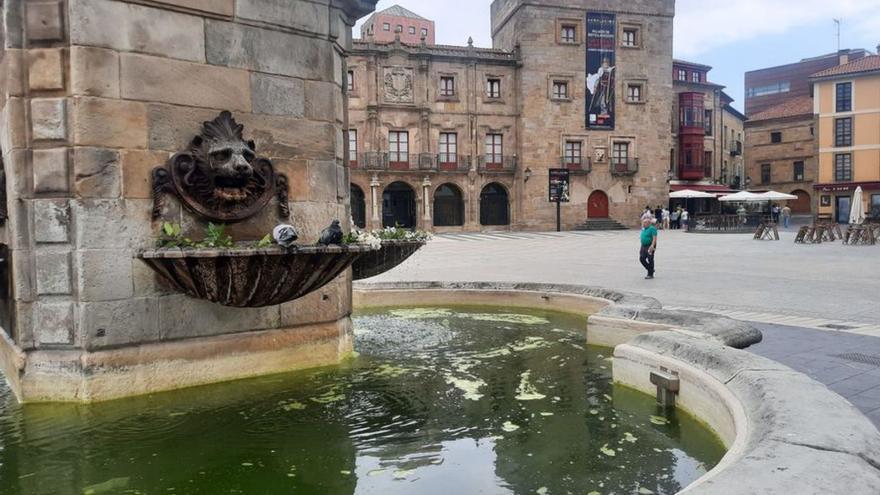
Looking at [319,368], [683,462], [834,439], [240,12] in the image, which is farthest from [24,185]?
[834,439]

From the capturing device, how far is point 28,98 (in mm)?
4473

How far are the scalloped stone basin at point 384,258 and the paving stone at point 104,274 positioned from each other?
2246 millimetres

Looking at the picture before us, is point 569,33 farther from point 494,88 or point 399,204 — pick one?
point 399,204

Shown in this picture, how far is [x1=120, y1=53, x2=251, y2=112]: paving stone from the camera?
4.63 metres

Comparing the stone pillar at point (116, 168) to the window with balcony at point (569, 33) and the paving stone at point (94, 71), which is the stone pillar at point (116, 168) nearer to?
the paving stone at point (94, 71)

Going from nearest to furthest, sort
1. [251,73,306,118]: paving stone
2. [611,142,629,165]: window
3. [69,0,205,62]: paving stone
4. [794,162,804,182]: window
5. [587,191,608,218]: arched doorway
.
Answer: [69,0,205,62]: paving stone → [251,73,306,118]: paving stone → [611,142,629,165]: window → [587,191,608,218]: arched doorway → [794,162,804,182]: window

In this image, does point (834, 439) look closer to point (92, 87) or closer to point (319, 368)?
point (319, 368)

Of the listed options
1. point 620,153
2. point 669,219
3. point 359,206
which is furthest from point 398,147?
point 669,219

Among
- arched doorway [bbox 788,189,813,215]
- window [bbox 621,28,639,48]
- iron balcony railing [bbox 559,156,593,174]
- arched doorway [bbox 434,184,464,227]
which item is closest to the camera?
arched doorway [bbox 434,184,464,227]

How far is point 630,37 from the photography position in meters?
44.2

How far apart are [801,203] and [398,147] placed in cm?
3945

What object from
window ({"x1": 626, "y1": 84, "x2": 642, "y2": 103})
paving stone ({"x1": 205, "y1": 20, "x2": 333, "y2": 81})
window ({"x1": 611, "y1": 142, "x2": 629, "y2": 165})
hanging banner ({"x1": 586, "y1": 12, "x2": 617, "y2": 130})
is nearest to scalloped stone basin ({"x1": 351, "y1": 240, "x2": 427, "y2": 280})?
paving stone ({"x1": 205, "y1": 20, "x2": 333, "y2": 81})

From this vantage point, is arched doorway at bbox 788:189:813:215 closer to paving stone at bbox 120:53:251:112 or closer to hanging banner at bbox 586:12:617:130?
hanging banner at bbox 586:12:617:130

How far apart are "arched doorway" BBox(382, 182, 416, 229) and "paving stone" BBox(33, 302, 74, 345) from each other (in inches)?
1475
